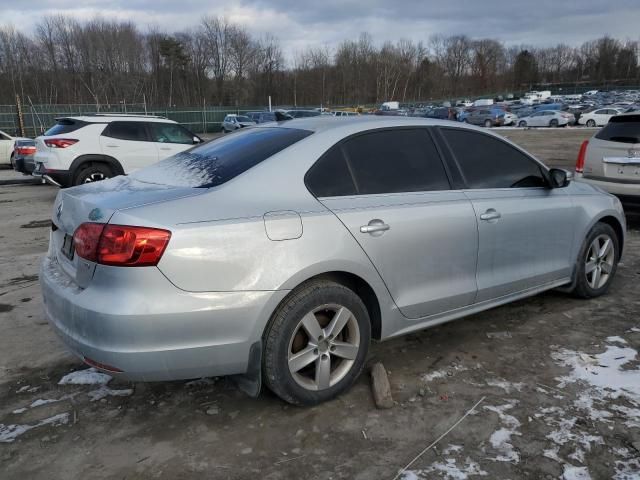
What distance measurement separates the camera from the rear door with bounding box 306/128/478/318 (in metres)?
3.22

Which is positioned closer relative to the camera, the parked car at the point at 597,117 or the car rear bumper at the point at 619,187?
the car rear bumper at the point at 619,187

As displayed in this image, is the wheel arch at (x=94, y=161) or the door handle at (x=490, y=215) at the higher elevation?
the door handle at (x=490, y=215)

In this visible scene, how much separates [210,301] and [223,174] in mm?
815

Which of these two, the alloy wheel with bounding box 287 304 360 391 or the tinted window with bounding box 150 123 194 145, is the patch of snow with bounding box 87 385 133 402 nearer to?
the alloy wheel with bounding box 287 304 360 391

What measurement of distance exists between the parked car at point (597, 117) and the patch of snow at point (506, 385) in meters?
42.0

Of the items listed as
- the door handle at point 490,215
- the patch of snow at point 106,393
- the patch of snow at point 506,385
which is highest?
the door handle at point 490,215

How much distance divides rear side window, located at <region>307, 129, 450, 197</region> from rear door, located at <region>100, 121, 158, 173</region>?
8631mm

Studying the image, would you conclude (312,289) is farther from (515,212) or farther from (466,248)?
(515,212)

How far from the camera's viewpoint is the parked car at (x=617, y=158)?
23.9 ft

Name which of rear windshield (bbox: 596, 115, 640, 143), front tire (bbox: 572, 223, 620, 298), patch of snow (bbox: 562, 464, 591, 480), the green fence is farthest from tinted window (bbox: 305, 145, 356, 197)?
the green fence

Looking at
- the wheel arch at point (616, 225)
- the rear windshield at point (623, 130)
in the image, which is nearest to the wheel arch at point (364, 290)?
the wheel arch at point (616, 225)

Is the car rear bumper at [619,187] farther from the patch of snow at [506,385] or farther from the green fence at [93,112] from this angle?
the green fence at [93,112]

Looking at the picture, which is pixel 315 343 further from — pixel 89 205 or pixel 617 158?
pixel 617 158

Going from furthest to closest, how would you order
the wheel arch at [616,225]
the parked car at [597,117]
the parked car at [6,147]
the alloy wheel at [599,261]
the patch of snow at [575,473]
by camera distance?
1. the parked car at [597,117]
2. the parked car at [6,147]
3. the wheel arch at [616,225]
4. the alloy wheel at [599,261]
5. the patch of snow at [575,473]
